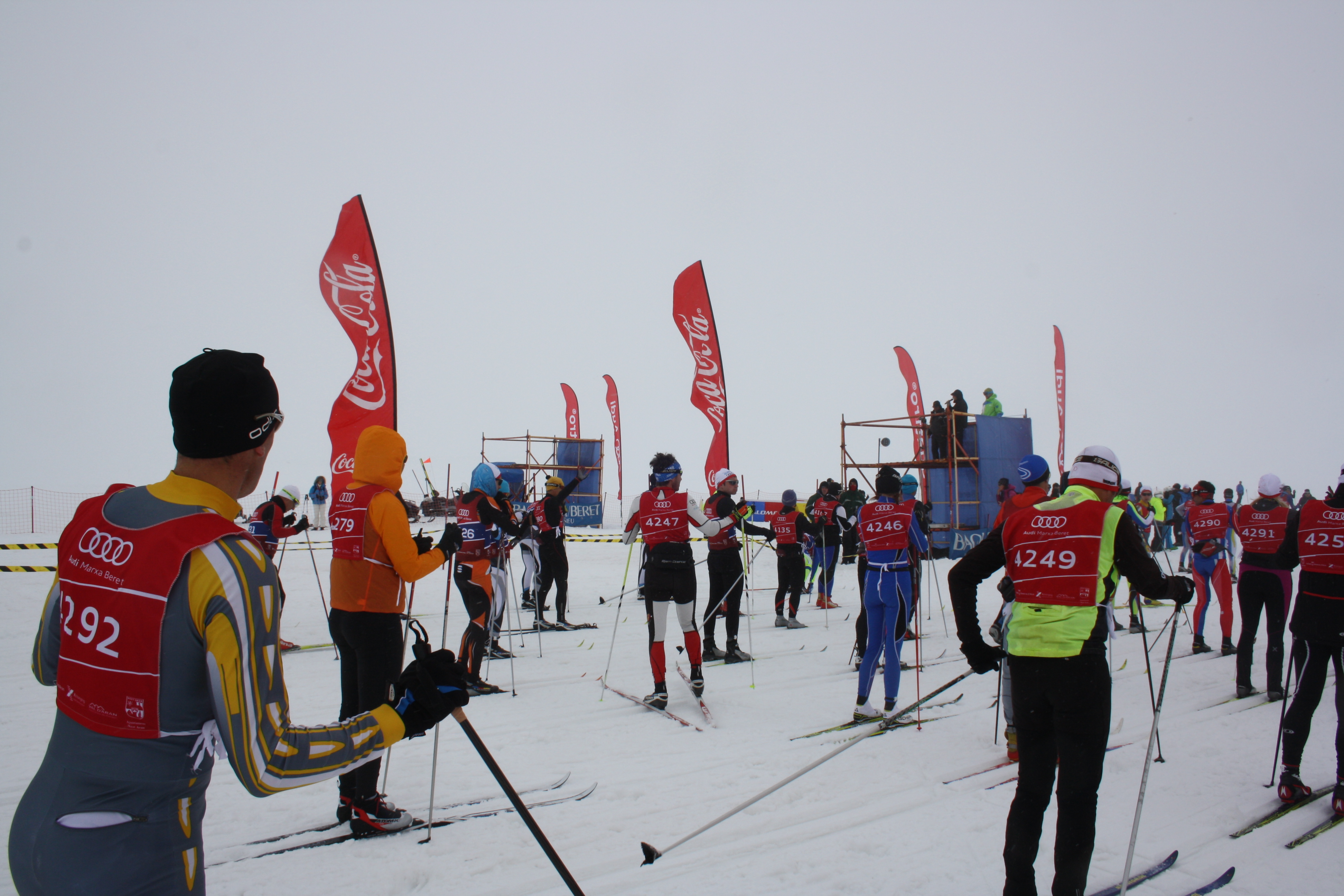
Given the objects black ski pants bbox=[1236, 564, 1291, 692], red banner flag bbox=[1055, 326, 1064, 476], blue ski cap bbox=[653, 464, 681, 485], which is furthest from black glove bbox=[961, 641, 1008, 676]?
red banner flag bbox=[1055, 326, 1064, 476]

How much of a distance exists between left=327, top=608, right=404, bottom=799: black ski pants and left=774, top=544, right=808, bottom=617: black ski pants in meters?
7.25

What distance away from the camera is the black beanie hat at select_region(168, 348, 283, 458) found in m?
1.53

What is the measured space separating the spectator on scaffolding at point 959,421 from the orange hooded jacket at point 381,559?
55.3ft

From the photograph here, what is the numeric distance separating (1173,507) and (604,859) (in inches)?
918

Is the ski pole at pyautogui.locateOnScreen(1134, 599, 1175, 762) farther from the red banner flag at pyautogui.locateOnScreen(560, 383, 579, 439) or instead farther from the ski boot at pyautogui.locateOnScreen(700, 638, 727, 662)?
the red banner flag at pyautogui.locateOnScreen(560, 383, 579, 439)

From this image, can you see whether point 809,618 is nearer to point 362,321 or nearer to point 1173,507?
point 362,321

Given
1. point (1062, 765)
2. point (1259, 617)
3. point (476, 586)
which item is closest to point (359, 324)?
point (476, 586)

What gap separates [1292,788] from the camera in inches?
160

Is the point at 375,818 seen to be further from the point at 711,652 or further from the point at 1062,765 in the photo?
the point at 711,652

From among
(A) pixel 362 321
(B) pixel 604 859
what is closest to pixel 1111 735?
(B) pixel 604 859

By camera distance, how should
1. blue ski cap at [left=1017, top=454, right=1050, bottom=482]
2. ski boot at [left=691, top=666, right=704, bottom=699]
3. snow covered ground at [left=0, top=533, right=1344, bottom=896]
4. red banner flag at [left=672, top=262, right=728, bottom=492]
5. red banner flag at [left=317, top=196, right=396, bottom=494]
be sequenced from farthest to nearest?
red banner flag at [left=672, top=262, right=728, bottom=492] → red banner flag at [left=317, top=196, right=396, bottom=494] → ski boot at [left=691, top=666, right=704, bottom=699] → blue ski cap at [left=1017, top=454, right=1050, bottom=482] → snow covered ground at [left=0, top=533, right=1344, bottom=896]

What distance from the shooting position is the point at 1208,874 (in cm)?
327

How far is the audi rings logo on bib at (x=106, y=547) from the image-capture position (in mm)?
1398

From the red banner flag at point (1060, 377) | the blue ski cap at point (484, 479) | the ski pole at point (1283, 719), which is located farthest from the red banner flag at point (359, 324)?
the red banner flag at point (1060, 377)
